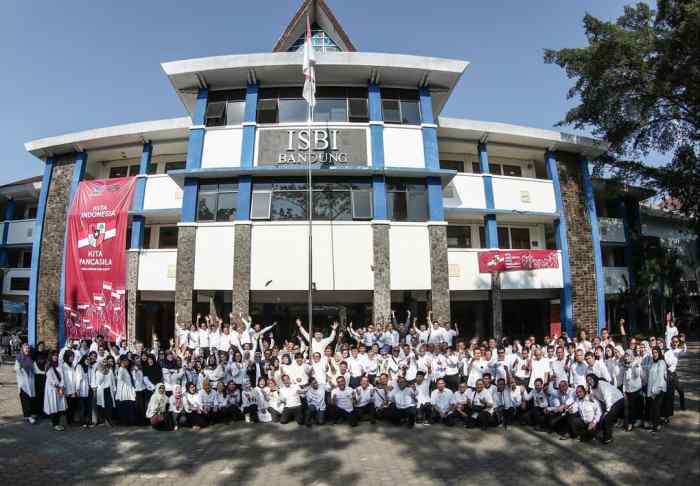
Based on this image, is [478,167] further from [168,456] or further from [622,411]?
[168,456]

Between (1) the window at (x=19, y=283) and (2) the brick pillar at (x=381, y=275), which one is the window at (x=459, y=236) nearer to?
(2) the brick pillar at (x=381, y=275)

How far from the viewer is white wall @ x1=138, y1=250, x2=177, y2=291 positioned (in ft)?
55.7

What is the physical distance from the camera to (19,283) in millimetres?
24406

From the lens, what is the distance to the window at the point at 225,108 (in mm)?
16188

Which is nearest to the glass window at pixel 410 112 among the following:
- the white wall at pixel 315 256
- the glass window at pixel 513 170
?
the white wall at pixel 315 256

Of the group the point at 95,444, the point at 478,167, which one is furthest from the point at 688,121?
the point at 95,444

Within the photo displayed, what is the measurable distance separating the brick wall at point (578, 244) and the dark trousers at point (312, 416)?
44.1 ft

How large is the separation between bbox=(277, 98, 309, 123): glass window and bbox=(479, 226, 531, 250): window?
Answer: 1070cm

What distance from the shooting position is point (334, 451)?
24.2 ft

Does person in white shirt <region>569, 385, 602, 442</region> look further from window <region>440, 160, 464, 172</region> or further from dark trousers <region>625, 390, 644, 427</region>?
window <region>440, 160, 464, 172</region>

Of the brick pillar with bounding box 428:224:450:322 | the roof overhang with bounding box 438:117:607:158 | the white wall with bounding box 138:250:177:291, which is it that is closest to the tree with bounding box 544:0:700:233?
the roof overhang with bounding box 438:117:607:158

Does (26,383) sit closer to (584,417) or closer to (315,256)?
(315,256)

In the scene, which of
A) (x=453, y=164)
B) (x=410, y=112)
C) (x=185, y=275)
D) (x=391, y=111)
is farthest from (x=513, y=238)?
(x=185, y=275)

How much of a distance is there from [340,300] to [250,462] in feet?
29.4
